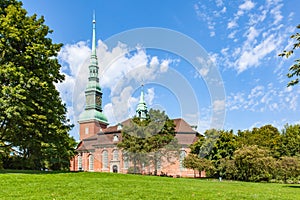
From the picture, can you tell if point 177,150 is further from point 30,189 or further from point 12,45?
point 30,189

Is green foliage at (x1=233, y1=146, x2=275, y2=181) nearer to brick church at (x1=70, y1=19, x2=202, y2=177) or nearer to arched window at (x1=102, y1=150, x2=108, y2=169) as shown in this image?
brick church at (x1=70, y1=19, x2=202, y2=177)

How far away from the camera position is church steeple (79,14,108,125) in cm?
6994

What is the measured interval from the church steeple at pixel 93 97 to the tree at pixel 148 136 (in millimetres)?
33983

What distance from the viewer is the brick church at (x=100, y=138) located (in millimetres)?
54438

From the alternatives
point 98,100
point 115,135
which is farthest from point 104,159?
point 98,100

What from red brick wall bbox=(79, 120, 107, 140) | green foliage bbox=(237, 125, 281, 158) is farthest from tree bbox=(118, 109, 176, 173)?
red brick wall bbox=(79, 120, 107, 140)

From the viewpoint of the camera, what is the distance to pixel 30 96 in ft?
60.2

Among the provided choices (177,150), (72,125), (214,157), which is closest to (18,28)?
(72,125)

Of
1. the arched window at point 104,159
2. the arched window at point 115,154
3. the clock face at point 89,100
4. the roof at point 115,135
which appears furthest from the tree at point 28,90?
the clock face at point 89,100

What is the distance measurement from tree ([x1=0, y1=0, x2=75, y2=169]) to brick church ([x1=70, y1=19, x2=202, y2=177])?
3083 centimetres

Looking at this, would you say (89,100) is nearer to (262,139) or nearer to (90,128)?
(90,128)

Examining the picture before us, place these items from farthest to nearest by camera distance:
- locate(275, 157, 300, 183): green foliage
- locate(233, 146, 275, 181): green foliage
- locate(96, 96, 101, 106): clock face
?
locate(96, 96, 101, 106): clock face, locate(275, 157, 300, 183): green foliage, locate(233, 146, 275, 181): green foliage

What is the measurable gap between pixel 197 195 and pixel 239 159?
25.2 meters

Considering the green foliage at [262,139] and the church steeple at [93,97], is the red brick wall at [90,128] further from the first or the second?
the green foliage at [262,139]
